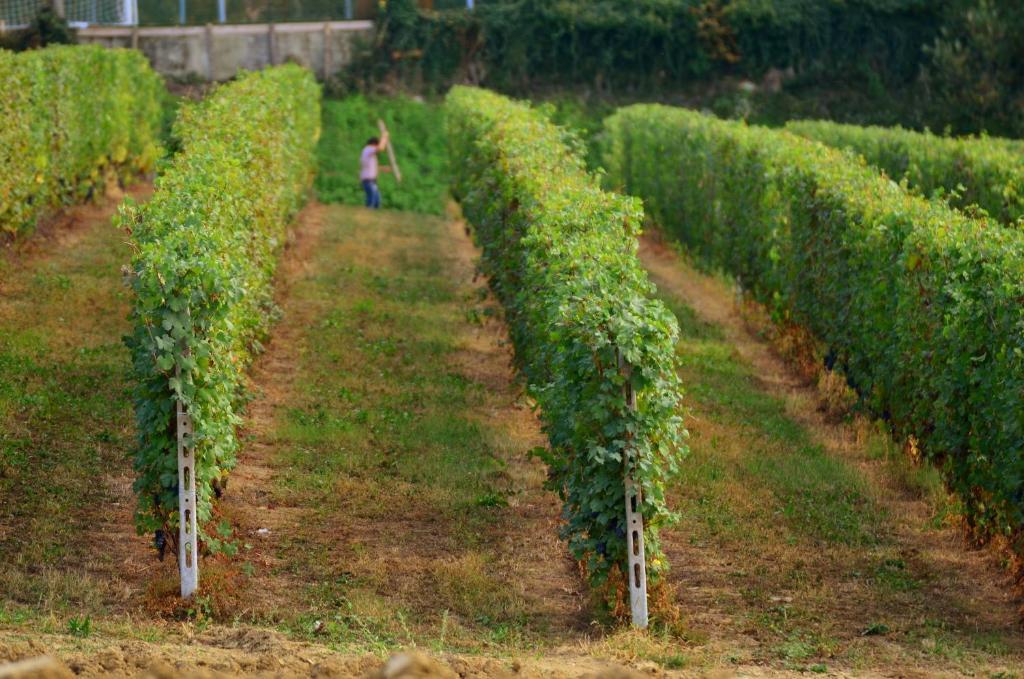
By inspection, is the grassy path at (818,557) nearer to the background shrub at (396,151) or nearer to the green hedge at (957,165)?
the green hedge at (957,165)

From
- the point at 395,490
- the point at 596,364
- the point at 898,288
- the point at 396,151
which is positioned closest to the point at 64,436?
the point at 395,490

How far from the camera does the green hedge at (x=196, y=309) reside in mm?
9289

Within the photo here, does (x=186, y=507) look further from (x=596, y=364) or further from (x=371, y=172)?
(x=371, y=172)

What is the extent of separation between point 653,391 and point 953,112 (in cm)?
3084

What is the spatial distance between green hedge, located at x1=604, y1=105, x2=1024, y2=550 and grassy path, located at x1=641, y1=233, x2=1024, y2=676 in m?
0.44

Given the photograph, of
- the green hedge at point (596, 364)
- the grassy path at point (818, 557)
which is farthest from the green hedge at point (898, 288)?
the green hedge at point (596, 364)

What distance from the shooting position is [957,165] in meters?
18.8

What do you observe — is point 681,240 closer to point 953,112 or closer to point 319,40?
point 953,112

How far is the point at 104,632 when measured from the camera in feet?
27.3

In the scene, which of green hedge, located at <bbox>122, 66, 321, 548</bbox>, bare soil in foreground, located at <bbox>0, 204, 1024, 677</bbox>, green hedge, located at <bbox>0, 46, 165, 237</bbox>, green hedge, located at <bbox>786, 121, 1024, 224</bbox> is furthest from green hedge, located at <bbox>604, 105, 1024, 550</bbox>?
green hedge, located at <bbox>0, 46, 165, 237</bbox>

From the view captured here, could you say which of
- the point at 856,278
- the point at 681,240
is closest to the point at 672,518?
the point at 856,278

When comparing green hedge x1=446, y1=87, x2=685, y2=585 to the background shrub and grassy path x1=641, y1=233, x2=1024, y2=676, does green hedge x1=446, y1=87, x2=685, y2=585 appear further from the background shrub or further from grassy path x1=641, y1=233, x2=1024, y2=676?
the background shrub

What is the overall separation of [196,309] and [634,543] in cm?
296

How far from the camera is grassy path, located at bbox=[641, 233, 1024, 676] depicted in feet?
29.3
